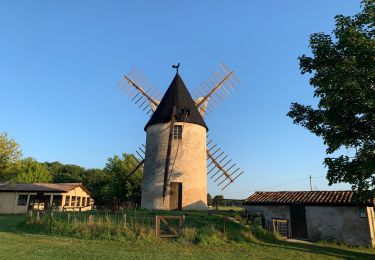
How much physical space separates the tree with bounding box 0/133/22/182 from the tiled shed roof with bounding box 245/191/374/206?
25059mm

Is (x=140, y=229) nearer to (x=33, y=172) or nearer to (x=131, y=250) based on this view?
(x=131, y=250)

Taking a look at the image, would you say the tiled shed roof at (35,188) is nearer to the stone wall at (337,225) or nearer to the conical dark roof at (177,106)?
the conical dark roof at (177,106)

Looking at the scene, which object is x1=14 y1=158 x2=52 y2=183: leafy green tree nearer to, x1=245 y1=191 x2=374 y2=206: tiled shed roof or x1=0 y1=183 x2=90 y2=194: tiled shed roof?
x1=0 y1=183 x2=90 y2=194: tiled shed roof

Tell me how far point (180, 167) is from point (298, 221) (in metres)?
9.18

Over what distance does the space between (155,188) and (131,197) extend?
15501 millimetres

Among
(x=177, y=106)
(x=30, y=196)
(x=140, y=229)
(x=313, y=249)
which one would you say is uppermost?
(x=177, y=106)

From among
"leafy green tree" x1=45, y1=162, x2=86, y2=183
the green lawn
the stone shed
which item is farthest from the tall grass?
"leafy green tree" x1=45, y1=162, x2=86, y2=183

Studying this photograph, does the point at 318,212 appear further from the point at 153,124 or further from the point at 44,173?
the point at 44,173

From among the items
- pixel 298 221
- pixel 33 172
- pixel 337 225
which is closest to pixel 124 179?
pixel 298 221

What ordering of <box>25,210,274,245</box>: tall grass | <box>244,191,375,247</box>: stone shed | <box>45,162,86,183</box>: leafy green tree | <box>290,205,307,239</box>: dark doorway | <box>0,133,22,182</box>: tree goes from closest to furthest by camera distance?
<box>25,210,274,245</box>: tall grass < <box>244,191,375,247</box>: stone shed < <box>290,205,307,239</box>: dark doorway < <box>0,133,22,182</box>: tree < <box>45,162,86,183</box>: leafy green tree

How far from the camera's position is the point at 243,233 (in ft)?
53.0

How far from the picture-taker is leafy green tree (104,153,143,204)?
35594 millimetres

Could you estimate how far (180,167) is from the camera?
21531 mm

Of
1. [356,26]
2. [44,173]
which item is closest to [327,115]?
[356,26]
